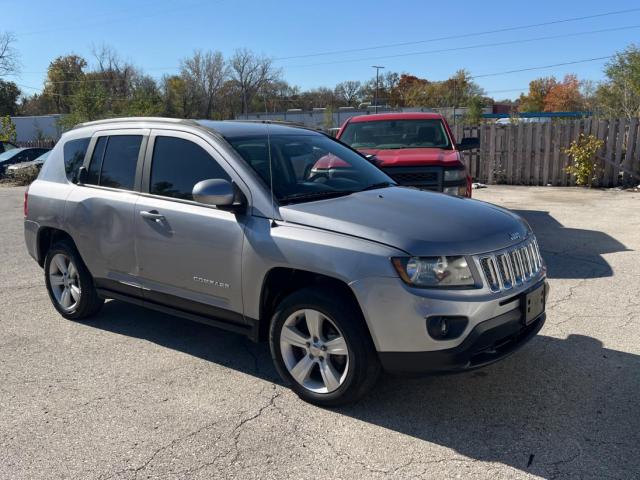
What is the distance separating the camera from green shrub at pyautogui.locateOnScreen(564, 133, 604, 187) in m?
14.4

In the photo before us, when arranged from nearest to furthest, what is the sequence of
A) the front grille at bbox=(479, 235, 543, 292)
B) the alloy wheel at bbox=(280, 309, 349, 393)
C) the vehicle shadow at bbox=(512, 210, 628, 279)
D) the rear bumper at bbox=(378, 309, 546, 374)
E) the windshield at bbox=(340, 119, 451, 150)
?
the rear bumper at bbox=(378, 309, 546, 374) → the front grille at bbox=(479, 235, 543, 292) → the alloy wheel at bbox=(280, 309, 349, 393) → the vehicle shadow at bbox=(512, 210, 628, 279) → the windshield at bbox=(340, 119, 451, 150)

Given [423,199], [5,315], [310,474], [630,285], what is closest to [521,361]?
[423,199]

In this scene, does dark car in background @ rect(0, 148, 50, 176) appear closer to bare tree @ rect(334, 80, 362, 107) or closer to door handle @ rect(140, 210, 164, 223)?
door handle @ rect(140, 210, 164, 223)

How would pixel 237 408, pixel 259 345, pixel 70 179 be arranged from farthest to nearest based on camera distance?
pixel 70 179 < pixel 259 345 < pixel 237 408

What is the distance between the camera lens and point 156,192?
4359 mm

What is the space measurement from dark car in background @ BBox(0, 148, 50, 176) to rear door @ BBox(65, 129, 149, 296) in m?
22.0

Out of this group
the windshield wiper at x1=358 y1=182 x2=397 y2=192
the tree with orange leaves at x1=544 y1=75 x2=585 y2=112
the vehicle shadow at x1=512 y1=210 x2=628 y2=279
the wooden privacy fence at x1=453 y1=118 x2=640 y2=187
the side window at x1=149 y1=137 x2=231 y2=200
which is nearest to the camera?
the side window at x1=149 y1=137 x2=231 y2=200

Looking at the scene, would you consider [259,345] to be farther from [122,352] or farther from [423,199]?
[423,199]

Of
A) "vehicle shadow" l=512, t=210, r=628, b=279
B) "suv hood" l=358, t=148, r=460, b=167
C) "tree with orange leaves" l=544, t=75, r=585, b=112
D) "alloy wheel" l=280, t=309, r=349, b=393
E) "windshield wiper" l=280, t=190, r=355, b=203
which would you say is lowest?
"vehicle shadow" l=512, t=210, r=628, b=279

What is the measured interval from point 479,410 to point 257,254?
67.5 inches

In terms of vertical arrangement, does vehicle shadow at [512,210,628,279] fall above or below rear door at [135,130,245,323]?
below

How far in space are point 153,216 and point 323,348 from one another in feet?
5.54

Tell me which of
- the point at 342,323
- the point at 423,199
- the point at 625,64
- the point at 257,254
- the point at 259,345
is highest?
the point at 625,64

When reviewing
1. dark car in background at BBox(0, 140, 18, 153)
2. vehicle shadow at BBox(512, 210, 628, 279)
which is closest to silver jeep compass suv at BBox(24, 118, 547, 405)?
vehicle shadow at BBox(512, 210, 628, 279)
